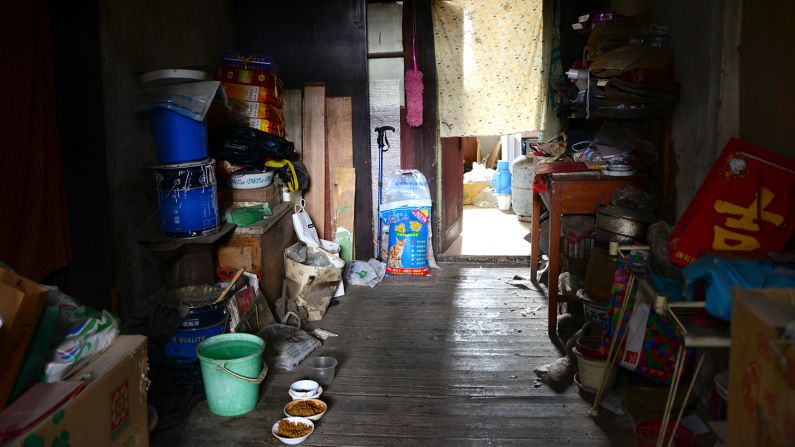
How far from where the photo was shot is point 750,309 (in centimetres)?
171

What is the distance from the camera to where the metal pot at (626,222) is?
12.0ft

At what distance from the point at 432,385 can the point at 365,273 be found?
2203mm

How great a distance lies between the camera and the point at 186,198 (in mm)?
4027

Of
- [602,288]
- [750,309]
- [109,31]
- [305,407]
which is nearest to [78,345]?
[305,407]

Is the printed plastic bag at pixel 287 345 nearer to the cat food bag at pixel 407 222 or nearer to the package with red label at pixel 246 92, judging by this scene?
the cat food bag at pixel 407 222

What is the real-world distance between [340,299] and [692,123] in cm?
293

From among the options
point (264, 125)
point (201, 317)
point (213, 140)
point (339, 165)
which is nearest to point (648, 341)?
point (201, 317)

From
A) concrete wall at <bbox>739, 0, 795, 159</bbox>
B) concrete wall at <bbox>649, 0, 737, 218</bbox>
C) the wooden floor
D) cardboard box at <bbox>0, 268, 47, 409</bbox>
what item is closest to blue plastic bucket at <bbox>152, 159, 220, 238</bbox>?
the wooden floor

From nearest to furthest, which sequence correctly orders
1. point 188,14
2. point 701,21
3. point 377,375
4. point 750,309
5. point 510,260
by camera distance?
point 750,309
point 701,21
point 377,375
point 188,14
point 510,260

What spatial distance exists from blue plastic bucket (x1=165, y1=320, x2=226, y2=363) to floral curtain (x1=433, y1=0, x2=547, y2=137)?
3.38 meters

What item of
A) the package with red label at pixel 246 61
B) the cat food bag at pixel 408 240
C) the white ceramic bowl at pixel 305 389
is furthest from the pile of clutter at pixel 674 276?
the package with red label at pixel 246 61

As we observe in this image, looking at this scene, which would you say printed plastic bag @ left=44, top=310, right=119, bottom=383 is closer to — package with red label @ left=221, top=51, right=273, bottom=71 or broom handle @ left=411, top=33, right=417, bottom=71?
package with red label @ left=221, top=51, right=273, bottom=71

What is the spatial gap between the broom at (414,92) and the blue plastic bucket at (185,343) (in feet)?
10.2

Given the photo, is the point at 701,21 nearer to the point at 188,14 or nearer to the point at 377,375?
the point at 377,375
